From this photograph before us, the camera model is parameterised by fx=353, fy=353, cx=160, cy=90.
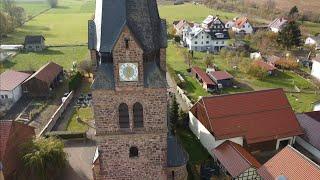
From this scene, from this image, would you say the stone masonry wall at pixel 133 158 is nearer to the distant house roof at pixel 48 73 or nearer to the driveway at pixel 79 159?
the driveway at pixel 79 159

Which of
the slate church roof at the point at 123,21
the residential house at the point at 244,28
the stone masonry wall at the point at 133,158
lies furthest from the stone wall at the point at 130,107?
the residential house at the point at 244,28

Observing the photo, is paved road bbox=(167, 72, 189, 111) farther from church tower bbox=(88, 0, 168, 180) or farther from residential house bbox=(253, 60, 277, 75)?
church tower bbox=(88, 0, 168, 180)

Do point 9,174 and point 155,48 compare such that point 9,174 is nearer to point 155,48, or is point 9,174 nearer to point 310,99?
point 155,48

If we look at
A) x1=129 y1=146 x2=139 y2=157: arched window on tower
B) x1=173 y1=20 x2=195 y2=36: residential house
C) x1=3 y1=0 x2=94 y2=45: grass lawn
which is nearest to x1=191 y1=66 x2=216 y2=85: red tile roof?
x1=173 y1=20 x2=195 y2=36: residential house

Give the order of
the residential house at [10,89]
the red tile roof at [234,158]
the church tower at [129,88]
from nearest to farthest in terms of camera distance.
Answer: the church tower at [129,88]
the red tile roof at [234,158]
the residential house at [10,89]

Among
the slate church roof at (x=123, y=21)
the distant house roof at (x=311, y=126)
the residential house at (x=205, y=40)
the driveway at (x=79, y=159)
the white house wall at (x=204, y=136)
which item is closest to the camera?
the slate church roof at (x=123, y=21)

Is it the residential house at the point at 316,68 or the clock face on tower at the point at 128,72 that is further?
the residential house at the point at 316,68

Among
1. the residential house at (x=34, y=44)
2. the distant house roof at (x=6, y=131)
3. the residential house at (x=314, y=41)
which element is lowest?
the distant house roof at (x=6, y=131)

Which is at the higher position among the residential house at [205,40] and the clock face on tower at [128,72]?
the clock face on tower at [128,72]
